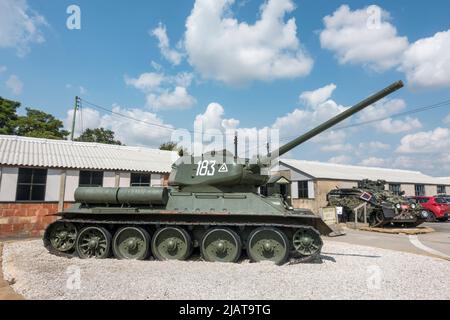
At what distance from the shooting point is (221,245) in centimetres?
903

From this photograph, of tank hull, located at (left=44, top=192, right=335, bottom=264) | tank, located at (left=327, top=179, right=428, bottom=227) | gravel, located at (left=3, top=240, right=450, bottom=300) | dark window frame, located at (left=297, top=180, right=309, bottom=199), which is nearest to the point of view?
gravel, located at (left=3, top=240, right=450, bottom=300)

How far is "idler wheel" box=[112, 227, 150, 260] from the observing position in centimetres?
944

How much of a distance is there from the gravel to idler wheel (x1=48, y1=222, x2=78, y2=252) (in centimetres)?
40

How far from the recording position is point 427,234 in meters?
16.8

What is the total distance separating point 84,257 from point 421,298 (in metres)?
8.70

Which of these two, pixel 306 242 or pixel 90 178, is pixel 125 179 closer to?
pixel 90 178

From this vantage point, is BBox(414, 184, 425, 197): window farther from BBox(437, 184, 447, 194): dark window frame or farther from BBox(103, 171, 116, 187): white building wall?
BBox(103, 171, 116, 187): white building wall

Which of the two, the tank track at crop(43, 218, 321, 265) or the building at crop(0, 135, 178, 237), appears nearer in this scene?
the tank track at crop(43, 218, 321, 265)

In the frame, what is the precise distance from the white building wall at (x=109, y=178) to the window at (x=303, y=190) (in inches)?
677

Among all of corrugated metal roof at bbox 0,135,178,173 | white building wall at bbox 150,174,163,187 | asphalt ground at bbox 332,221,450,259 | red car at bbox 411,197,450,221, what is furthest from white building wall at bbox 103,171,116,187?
red car at bbox 411,197,450,221

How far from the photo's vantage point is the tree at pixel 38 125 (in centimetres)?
3338

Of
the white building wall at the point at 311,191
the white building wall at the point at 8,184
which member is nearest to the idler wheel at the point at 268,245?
the white building wall at the point at 8,184

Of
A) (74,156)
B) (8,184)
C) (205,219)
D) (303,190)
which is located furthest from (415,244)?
(8,184)
